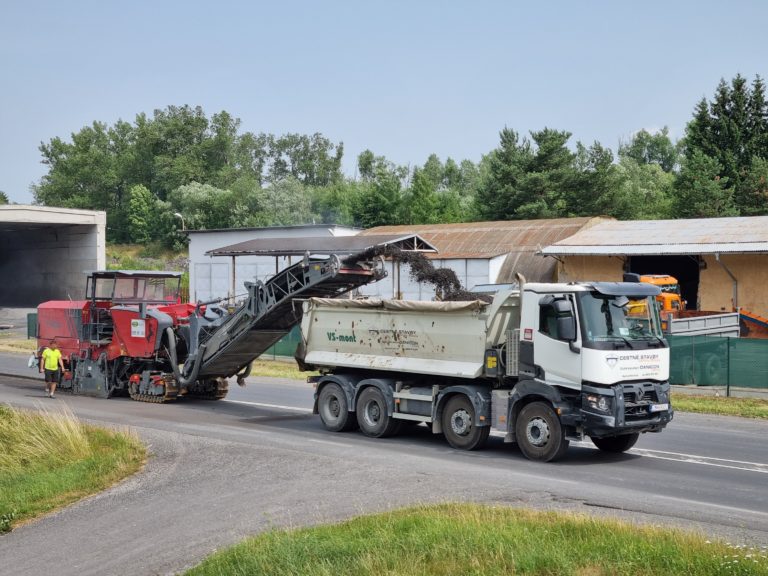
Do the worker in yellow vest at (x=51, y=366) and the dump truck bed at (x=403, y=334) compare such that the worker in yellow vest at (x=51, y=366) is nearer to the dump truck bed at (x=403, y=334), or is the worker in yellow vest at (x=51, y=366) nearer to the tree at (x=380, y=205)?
the dump truck bed at (x=403, y=334)

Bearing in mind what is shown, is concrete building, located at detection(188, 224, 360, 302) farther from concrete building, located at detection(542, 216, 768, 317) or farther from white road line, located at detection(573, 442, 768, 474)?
white road line, located at detection(573, 442, 768, 474)

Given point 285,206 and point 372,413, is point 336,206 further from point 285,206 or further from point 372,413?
point 372,413

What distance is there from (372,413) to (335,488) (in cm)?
482

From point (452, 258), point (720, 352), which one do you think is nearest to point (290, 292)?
point (720, 352)

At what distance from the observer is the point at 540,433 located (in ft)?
47.7

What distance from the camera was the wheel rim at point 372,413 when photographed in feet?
56.7

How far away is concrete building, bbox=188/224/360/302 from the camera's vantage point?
48.9 m

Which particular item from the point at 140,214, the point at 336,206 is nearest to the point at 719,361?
the point at 336,206

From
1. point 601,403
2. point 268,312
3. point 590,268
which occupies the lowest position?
point 601,403

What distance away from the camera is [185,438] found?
1714 centimetres

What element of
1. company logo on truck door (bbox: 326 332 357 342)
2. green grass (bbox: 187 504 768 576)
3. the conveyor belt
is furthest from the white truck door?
the conveyor belt

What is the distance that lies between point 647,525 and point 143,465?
8.76 metres

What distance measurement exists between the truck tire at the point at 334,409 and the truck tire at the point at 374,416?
13.1 inches

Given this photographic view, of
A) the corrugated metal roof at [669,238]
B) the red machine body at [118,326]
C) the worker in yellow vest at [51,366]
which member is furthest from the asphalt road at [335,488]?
the corrugated metal roof at [669,238]
